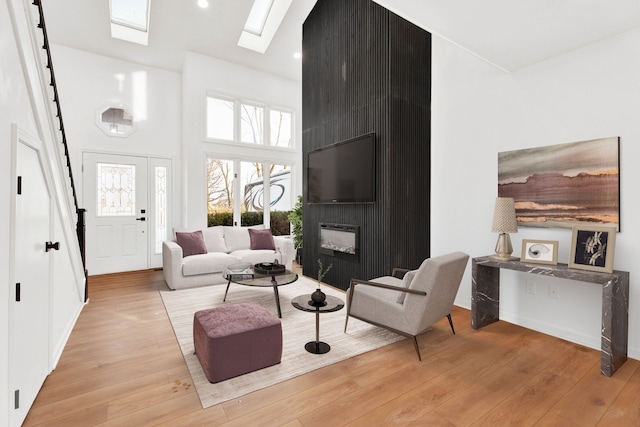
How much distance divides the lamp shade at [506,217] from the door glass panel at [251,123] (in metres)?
4.91

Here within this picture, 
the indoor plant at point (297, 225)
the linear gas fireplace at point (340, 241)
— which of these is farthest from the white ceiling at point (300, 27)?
the indoor plant at point (297, 225)

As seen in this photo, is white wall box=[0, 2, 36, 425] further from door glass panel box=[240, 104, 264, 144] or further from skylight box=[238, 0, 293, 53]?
door glass panel box=[240, 104, 264, 144]

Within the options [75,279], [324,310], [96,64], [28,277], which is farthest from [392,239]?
[96,64]

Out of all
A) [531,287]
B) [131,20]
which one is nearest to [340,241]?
[531,287]

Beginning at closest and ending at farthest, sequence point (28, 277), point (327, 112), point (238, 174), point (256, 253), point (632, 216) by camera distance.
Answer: point (28, 277), point (632, 216), point (327, 112), point (256, 253), point (238, 174)

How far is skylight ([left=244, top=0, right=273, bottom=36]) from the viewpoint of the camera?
5.52 metres

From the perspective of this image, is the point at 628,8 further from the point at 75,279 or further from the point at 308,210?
the point at 75,279

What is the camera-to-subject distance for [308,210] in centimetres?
542

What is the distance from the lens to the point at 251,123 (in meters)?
6.49

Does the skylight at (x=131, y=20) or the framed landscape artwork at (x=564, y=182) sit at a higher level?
the skylight at (x=131, y=20)

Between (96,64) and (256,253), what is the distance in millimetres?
4330

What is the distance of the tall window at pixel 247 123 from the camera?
6.06 m

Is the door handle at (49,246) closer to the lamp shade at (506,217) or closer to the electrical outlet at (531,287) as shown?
the lamp shade at (506,217)

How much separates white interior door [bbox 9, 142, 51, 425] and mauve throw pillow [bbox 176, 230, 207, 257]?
2519 mm
